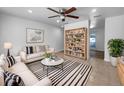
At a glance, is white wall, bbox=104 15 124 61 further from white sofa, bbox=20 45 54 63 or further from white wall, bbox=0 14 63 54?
white wall, bbox=0 14 63 54

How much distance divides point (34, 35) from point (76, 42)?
2448 mm

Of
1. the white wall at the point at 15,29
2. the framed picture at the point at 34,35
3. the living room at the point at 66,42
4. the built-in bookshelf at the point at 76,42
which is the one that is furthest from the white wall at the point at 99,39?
the framed picture at the point at 34,35

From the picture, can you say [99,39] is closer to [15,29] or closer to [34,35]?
[34,35]

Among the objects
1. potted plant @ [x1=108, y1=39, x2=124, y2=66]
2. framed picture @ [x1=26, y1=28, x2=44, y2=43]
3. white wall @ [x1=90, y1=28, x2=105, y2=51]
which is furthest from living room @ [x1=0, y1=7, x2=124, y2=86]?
white wall @ [x1=90, y1=28, x2=105, y2=51]

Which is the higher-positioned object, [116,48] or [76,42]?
[76,42]

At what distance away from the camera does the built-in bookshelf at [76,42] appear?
454 centimetres

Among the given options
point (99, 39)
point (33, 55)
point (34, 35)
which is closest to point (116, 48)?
point (33, 55)

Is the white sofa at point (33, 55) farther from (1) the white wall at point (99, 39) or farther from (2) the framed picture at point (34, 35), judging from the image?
(1) the white wall at point (99, 39)

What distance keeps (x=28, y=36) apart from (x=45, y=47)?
Answer: 1.08 m

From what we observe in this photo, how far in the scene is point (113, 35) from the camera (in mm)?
3838

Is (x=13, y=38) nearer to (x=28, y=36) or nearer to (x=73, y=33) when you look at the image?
(x=28, y=36)

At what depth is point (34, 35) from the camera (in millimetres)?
4766

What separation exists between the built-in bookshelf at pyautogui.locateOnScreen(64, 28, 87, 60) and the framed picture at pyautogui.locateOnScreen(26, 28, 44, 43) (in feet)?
5.23

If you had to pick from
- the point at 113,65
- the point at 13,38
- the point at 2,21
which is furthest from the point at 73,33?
the point at 2,21
